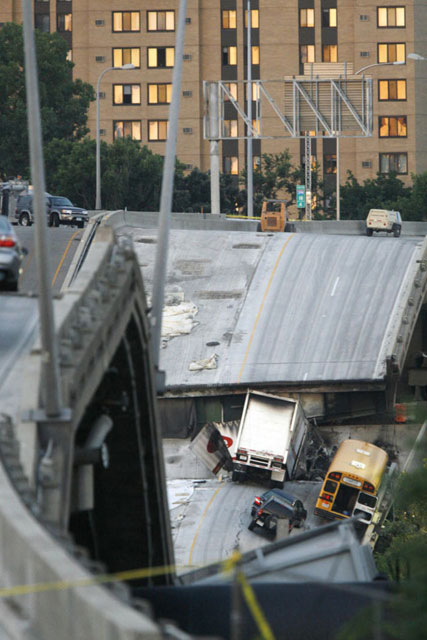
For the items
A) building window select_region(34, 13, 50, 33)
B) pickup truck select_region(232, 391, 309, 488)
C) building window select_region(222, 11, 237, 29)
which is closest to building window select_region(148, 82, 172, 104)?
building window select_region(222, 11, 237, 29)

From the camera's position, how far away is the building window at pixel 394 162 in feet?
413

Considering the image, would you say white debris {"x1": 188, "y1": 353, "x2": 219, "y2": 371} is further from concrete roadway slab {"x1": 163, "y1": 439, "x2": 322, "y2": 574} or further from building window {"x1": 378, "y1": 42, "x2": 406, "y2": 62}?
building window {"x1": 378, "y1": 42, "x2": 406, "y2": 62}

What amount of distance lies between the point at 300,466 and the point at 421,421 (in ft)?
113

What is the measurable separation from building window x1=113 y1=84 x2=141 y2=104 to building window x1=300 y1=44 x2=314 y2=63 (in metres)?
17.3

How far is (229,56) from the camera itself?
4995 inches

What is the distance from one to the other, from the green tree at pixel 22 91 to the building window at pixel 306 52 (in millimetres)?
26683

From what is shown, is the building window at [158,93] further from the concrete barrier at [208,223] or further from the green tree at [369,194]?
the concrete barrier at [208,223]

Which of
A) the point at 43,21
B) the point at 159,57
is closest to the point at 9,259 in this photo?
the point at 159,57

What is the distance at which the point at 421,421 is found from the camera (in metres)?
17.8

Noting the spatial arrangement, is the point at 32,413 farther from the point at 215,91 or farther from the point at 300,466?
the point at 215,91

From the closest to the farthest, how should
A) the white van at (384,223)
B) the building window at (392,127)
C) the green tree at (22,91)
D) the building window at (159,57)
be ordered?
the white van at (384,223)
the green tree at (22,91)
the building window at (392,127)
the building window at (159,57)

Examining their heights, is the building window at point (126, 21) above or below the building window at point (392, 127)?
above

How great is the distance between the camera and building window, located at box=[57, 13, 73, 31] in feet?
422

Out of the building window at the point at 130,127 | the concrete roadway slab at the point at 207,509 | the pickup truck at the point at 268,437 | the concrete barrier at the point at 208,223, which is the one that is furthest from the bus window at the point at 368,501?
the building window at the point at 130,127
